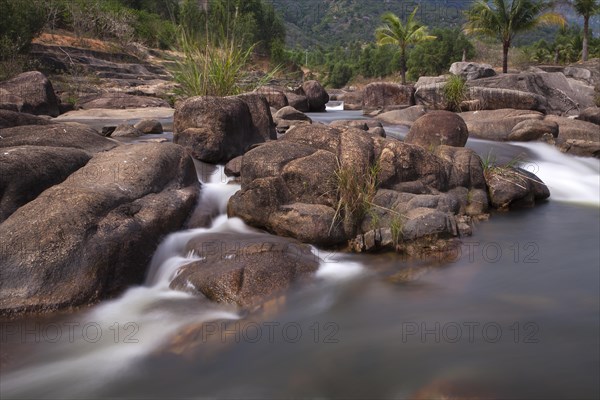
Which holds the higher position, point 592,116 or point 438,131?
point 438,131

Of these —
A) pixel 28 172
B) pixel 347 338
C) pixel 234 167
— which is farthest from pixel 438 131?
pixel 28 172

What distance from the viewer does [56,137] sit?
7918 mm

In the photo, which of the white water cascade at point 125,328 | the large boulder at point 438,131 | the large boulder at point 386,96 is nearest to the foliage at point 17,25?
the large boulder at point 386,96

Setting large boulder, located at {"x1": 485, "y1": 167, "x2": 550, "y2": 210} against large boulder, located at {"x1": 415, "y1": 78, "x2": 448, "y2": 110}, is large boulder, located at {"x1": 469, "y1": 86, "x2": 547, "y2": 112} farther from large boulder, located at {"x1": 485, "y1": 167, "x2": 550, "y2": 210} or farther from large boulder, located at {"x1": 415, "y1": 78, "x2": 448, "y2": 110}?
large boulder, located at {"x1": 485, "y1": 167, "x2": 550, "y2": 210}

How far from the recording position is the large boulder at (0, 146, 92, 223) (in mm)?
5992

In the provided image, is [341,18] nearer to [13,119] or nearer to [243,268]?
[13,119]

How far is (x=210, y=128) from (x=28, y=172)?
352 cm

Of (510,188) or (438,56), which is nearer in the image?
(510,188)

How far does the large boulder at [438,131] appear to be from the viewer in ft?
33.6

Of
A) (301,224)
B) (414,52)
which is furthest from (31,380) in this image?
(414,52)

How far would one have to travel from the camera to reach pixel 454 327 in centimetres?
509

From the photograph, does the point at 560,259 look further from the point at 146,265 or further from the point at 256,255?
the point at 146,265

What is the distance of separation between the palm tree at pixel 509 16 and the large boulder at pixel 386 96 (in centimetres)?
1010

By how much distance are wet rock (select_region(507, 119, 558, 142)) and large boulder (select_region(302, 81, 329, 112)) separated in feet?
39.6
